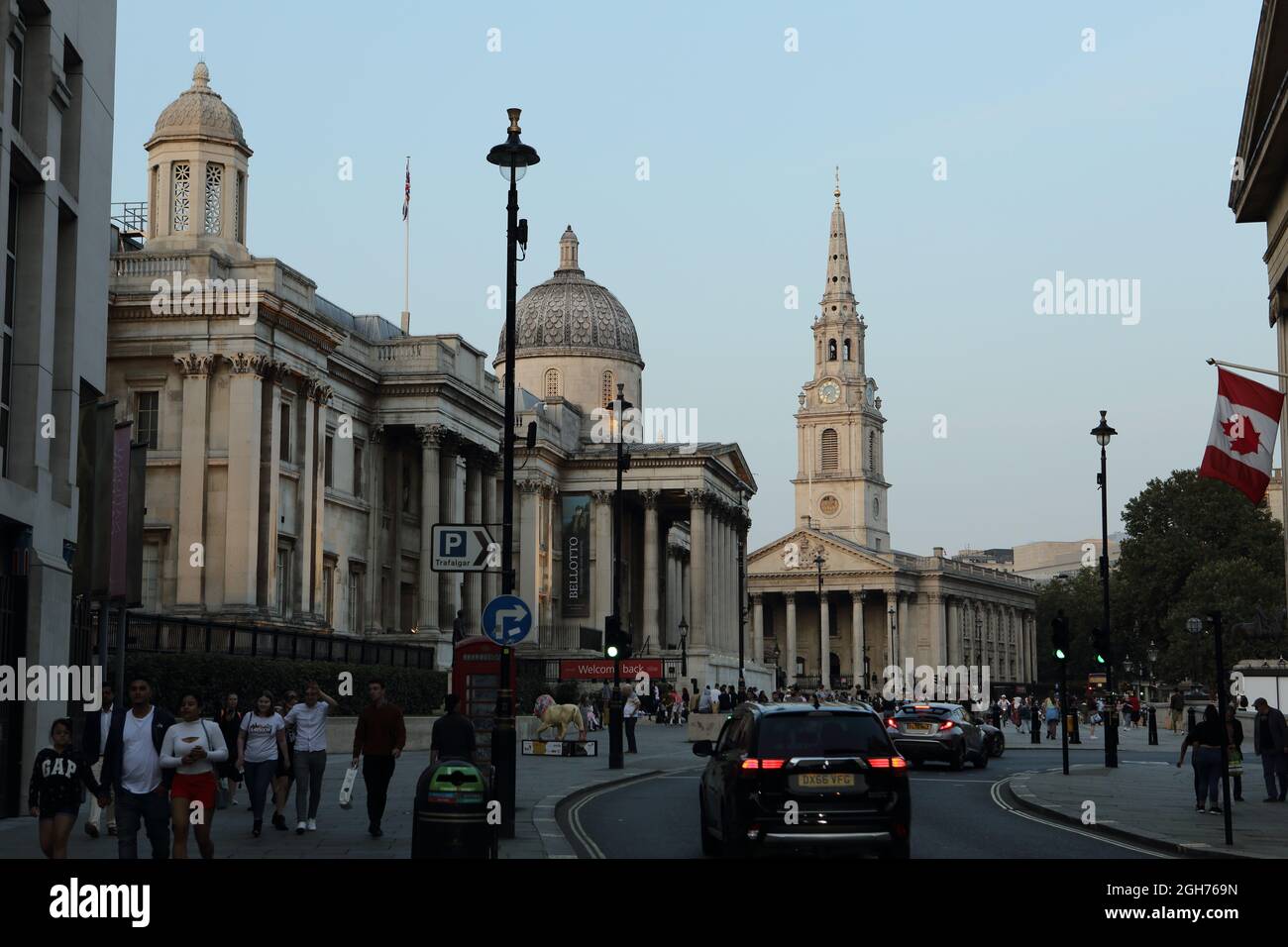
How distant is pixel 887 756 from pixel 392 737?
702cm

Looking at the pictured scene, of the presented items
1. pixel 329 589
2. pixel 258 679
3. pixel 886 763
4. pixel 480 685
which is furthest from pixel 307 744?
pixel 329 589

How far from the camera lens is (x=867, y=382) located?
174 metres

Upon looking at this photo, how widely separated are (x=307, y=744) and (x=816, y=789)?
24.6 ft

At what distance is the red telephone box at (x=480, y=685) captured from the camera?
24141 mm

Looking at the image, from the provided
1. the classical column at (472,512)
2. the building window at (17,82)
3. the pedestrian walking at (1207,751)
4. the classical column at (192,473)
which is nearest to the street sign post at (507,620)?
the building window at (17,82)

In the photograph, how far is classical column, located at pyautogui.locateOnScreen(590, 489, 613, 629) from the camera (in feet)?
291

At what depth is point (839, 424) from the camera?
17375 cm

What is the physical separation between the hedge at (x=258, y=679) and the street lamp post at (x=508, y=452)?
8415 millimetres

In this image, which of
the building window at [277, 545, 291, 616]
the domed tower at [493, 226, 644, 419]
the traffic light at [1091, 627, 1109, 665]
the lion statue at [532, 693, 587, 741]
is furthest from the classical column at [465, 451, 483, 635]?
the traffic light at [1091, 627, 1109, 665]

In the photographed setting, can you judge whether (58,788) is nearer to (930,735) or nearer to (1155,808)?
(1155,808)
